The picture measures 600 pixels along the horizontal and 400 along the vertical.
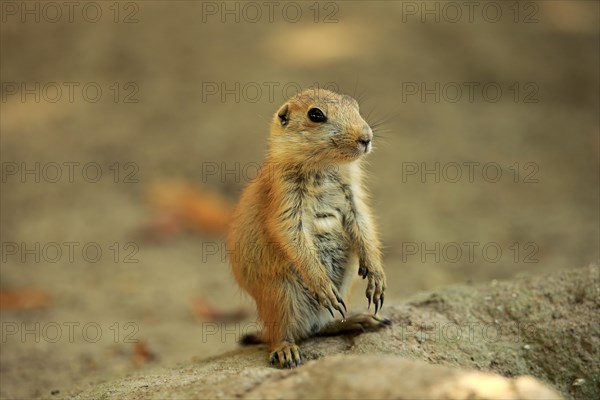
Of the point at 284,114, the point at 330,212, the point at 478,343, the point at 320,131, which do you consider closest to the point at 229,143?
the point at 284,114

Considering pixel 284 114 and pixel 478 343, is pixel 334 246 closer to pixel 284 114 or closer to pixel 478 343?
pixel 284 114

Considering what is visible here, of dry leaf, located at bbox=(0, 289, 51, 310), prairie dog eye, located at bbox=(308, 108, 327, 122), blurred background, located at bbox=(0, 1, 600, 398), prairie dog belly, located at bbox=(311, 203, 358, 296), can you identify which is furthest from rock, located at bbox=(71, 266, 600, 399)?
dry leaf, located at bbox=(0, 289, 51, 310)

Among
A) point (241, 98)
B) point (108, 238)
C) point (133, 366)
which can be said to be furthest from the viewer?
point (241, 98)

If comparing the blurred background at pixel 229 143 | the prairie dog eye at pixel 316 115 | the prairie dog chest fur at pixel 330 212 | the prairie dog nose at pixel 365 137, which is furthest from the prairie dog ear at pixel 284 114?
the blurred background at pixel 229 143

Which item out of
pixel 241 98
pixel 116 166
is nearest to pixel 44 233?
pixel 116 166

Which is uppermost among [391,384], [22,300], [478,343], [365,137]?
[365,137]

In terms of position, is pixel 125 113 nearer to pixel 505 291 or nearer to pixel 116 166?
pixel 116 166

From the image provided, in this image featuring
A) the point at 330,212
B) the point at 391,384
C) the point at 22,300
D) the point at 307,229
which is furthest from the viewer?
the point at 22,300
